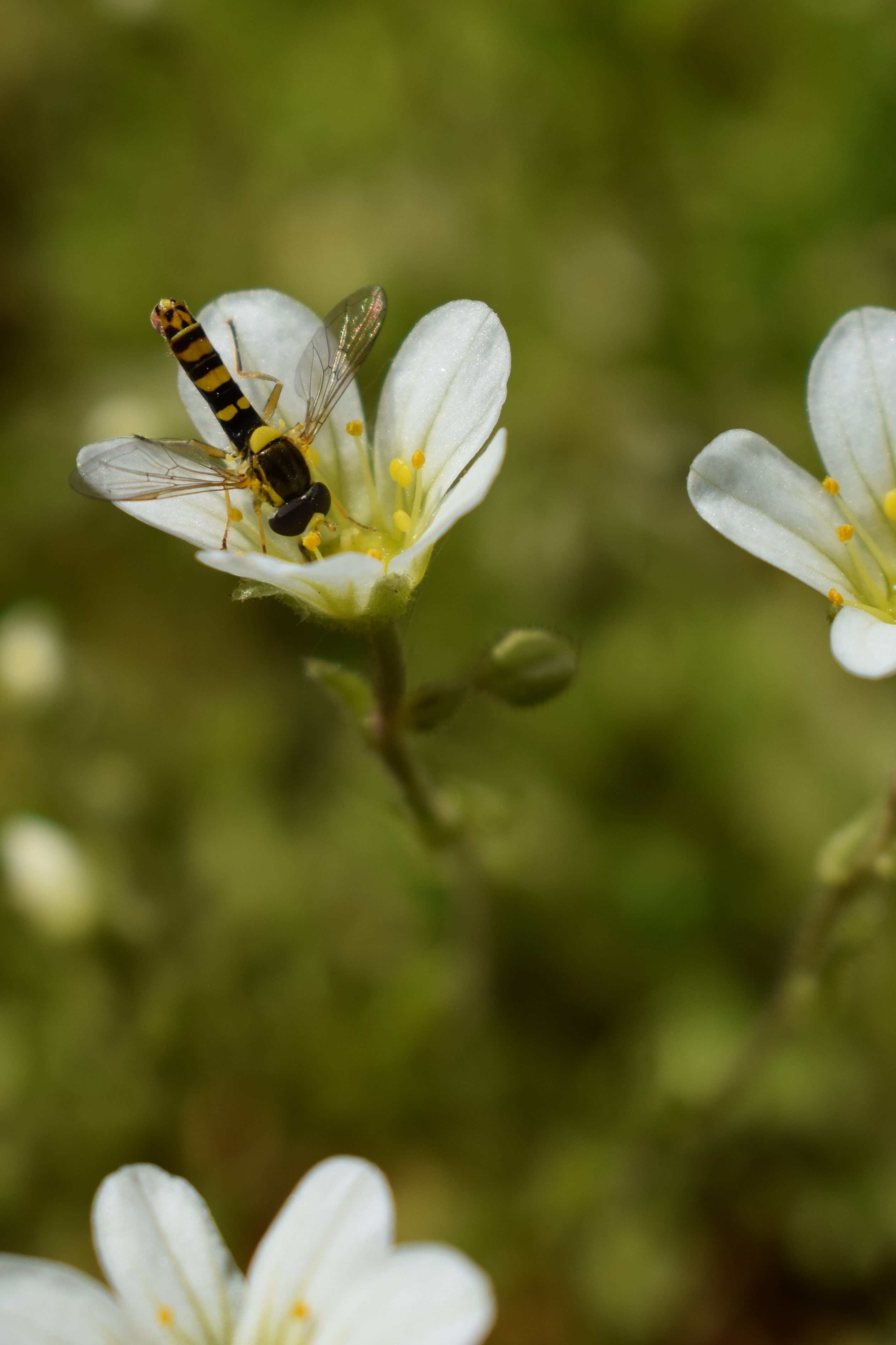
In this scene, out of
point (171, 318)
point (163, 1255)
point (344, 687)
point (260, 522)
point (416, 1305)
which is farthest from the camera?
point (260, 522)

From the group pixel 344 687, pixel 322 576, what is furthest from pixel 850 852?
pixel 322 576

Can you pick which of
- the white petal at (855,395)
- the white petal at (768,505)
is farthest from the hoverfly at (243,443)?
the white petal at (855,395)

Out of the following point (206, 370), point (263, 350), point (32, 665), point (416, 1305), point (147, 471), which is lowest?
point (416, 1305)

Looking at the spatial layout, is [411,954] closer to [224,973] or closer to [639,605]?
[224,973]

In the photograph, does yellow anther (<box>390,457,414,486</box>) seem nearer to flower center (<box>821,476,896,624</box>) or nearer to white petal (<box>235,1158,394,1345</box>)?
flower center (<box>821,476,896,624</box>)

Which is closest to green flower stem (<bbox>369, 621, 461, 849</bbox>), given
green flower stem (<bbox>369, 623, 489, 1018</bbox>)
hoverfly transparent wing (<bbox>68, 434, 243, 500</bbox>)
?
green flower stem (<bbox>369, 623, 489, 1018</bbox>)

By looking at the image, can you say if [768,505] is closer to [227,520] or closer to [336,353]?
[336,353]

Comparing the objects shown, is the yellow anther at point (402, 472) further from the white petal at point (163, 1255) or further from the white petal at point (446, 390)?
the white petal at point (163, 1255)
